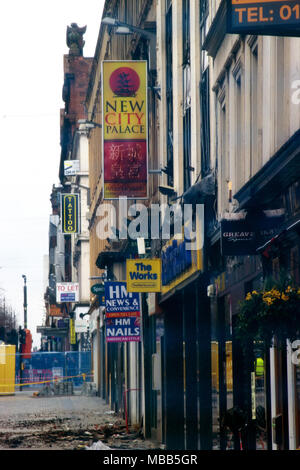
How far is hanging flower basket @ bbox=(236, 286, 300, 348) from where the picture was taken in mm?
10195

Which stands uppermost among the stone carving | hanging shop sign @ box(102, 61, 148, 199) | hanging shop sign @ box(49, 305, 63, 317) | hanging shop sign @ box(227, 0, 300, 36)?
the stone carving

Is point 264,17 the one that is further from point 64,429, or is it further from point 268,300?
point 64,429

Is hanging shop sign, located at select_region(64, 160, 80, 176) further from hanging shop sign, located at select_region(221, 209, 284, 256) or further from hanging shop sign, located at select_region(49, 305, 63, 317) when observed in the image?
hanging shop sign, located at select_region(221, 209, 284, 256)

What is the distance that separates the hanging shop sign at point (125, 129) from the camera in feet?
81.9

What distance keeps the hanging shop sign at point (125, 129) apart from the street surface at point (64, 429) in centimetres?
543

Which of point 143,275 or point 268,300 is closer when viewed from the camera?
point 268,300

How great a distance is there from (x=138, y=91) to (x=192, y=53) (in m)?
4.38

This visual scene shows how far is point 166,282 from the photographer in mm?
22641

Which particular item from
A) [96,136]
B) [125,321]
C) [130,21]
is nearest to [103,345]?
[96,136]

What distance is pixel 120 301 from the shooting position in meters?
26.4

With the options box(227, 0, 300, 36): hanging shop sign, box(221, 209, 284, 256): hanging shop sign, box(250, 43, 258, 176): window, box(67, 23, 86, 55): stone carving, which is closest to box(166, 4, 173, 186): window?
box(250, 43, 258, 176): window

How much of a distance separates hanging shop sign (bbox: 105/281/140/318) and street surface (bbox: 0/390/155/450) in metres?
2.80

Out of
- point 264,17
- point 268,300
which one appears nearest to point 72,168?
point 268,300

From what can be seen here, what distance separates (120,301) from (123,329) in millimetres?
677
